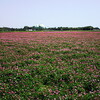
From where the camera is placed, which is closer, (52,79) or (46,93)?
(46,93)

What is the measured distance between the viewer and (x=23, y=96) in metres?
6.31

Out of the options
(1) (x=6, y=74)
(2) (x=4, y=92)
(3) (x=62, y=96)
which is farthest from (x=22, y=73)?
(3) (x=62, y=96)

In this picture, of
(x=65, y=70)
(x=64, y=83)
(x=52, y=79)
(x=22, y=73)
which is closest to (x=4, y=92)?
(x=22, y=73)

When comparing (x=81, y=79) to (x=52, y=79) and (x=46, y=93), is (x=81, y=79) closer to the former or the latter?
(x=52, y=79)

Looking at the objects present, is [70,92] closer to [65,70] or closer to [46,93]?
[46,93]

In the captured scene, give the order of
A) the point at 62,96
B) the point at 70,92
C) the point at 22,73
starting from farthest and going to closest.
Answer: the point at 22,73
the point at 70,92
the point at 62,96

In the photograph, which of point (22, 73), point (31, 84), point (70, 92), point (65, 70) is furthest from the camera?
point (65, 70)

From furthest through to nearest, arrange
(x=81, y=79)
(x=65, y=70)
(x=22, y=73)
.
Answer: (x=65, y=70)
(x=22, y=73)
(x=81, y=79)

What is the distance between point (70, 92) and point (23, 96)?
2.52 meters

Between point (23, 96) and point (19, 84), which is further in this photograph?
point (19, 84)

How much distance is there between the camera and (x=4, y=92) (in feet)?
21.9

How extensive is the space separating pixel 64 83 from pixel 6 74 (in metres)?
4.25

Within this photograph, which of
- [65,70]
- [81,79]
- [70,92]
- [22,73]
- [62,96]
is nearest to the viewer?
[62,96]

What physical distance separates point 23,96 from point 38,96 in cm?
79
